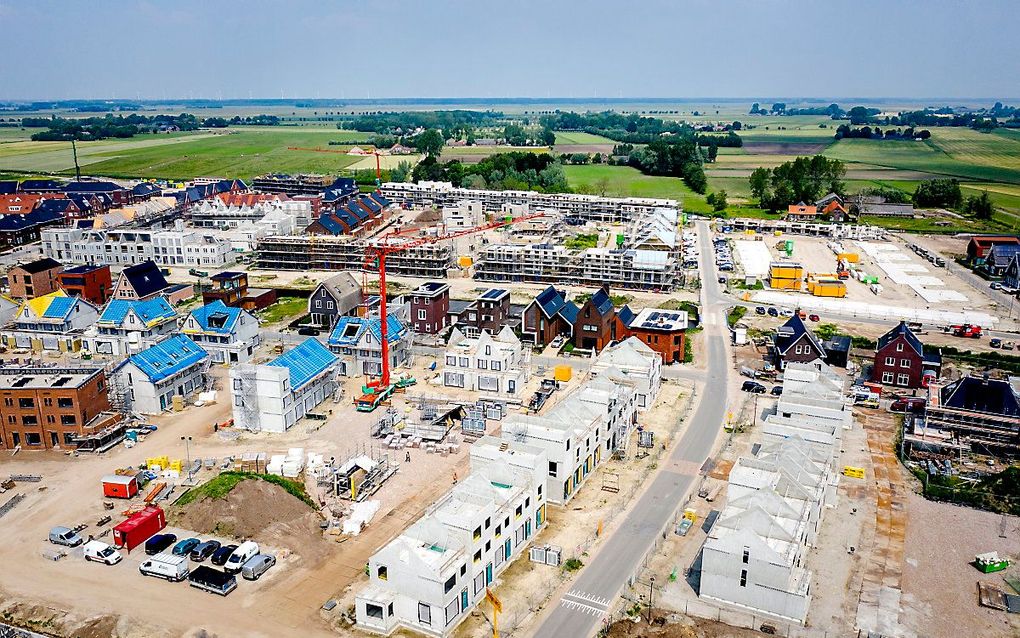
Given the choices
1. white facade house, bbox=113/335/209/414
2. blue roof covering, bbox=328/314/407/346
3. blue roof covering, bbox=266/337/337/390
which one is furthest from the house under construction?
white facade house, bbox=113/335/209/414

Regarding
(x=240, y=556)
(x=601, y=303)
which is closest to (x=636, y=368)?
(x=601, y=303)

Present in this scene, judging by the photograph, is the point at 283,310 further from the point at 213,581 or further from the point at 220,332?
the point at 213,581

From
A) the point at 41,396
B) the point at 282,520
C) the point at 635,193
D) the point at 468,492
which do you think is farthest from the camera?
the point at 635,193

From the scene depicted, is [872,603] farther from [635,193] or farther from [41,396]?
[635,193]

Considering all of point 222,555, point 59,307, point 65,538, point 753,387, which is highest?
point 59,307

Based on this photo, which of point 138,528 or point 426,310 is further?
point 426,310

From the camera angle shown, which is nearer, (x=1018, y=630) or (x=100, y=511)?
(x=1018, y=630)

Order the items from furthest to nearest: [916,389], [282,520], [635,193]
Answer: [635,193] < [916,389] < [282,520]

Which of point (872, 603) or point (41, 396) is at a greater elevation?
point (41, 396)

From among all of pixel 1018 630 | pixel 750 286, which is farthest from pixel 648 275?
pixel 1018 630
